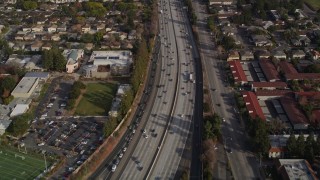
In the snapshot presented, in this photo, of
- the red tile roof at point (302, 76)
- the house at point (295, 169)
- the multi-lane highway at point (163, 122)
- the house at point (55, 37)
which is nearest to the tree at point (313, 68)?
the red tile roof at point (302, 76)

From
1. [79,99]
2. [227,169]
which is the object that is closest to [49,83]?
[79,99]

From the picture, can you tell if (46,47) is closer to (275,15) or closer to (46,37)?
(46,37)

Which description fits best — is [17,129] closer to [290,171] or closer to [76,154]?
[76,154]

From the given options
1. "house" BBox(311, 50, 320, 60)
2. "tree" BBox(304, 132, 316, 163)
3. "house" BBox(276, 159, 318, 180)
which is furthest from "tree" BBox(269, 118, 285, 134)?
"house" BBox(311, 50, 320, 60)

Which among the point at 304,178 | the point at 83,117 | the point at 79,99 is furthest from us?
the point at 79,99

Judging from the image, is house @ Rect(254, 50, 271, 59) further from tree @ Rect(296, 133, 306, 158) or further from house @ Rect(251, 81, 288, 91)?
tree @ Rect(296, 133, 306, 158)

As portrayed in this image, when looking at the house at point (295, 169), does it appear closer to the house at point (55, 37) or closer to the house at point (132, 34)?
the house at point (132, 34)
